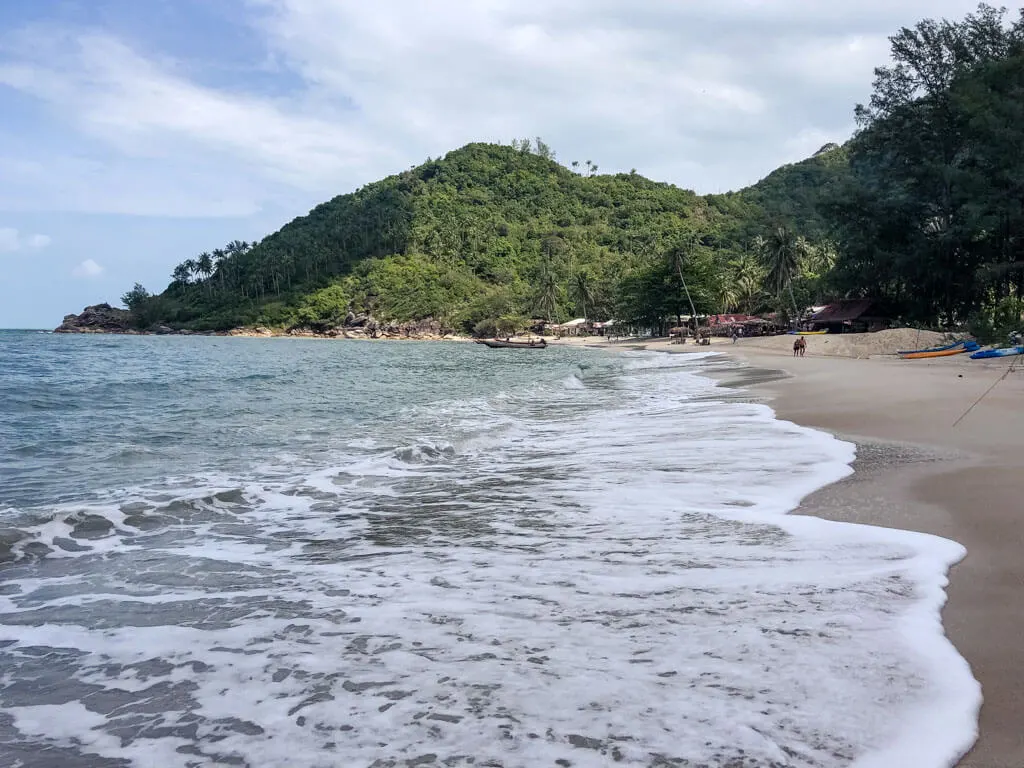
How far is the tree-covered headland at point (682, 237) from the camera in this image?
35.5 metres

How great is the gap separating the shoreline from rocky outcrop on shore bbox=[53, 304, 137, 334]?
150995mm

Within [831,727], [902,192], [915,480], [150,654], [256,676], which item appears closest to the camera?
[831,727]

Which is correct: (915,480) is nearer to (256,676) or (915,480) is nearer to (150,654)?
(256,676)

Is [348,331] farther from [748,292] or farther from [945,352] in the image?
[945,352]

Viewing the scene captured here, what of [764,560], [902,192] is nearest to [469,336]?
[902,192]

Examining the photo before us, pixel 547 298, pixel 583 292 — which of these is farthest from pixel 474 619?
pixel 547 298

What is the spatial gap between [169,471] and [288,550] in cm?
427

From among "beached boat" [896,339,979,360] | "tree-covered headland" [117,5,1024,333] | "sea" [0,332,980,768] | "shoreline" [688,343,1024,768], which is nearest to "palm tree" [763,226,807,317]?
"tree-covered headland" [117,5,1024,333]

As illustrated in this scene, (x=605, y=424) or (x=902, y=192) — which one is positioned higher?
(x=902, y=192)

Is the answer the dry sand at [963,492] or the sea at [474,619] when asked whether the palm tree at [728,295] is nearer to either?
the dry sand at [963,492]

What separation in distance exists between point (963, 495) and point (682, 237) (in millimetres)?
123288

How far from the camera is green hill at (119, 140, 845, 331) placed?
382ft

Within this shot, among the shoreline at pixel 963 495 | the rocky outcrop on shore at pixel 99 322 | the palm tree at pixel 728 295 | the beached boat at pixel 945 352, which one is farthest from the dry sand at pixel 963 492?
the rocky outcrop on shore at pixel 99 322

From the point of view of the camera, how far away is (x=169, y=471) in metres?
8.69
